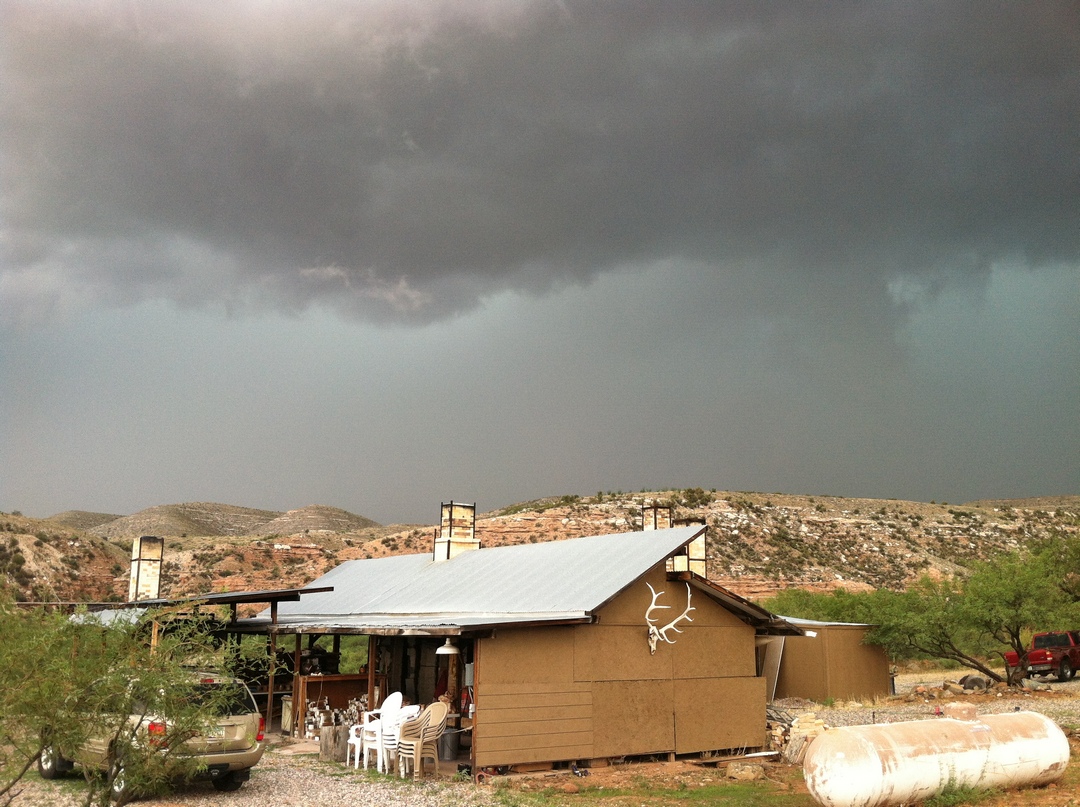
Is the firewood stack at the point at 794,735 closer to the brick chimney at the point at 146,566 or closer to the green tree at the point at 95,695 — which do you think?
the green tree at the point at 95,695

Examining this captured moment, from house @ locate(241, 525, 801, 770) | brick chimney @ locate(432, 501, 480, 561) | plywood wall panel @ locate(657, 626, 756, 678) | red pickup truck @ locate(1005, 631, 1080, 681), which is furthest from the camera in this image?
red pickup truck @ locate(1005, 631, 1080, 681)

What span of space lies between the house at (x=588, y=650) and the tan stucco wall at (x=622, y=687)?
0.02 meters

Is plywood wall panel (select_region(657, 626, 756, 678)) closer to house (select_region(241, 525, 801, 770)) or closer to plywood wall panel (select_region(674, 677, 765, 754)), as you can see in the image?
house (select_region(241, 525, 801, 770))

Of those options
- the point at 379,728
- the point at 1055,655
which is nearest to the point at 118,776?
the point at 379,728

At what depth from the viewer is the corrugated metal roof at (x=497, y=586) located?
50.9 feet

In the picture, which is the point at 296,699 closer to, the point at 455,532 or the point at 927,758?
the point at 455,532

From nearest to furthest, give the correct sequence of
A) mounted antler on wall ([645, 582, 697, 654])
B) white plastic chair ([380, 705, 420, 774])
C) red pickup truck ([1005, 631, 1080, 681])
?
white plastic chair ([380, 705, 420, 774]), mounted antler on wall ([645, 582, 697, 654]), red pickup truck ([1005, 631, 1080, 681])

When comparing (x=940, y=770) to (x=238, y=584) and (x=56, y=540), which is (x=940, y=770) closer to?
(x=238, y=584)

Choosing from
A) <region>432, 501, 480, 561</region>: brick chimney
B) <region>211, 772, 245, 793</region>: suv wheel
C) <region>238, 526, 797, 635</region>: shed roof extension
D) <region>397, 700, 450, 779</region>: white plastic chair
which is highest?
<region>432, 501, 480, 561</region>: brick chimney

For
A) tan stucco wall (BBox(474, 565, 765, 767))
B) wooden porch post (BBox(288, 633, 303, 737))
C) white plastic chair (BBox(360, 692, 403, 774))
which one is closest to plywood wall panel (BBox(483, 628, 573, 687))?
tan stucco wall (BBox(474, 565, 765, 767))

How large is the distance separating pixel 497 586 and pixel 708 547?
34.7 metres

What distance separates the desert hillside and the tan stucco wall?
→ 24398 mm

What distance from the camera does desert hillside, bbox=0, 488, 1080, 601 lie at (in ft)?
151

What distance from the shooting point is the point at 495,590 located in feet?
58.6
